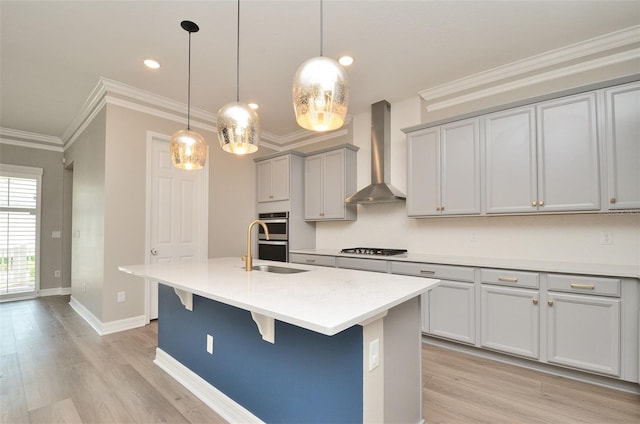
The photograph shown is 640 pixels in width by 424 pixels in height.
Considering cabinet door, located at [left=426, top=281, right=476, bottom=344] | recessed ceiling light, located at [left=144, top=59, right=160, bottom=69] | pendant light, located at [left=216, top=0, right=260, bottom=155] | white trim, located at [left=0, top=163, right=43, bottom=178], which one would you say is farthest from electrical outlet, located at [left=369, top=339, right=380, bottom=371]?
white trim, located at [left=0, top=163, right=43, bottom=178]

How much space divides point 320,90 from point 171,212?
3265 millimetres

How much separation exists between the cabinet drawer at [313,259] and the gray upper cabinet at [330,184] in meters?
0.63

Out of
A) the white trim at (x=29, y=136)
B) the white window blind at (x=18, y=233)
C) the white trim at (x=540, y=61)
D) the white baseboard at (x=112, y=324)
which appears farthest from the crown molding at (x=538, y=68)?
the white window blind at (x=18, y=233)

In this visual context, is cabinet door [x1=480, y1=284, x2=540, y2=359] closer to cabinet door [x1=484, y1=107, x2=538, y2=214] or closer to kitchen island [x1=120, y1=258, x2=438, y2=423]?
cabinet door [x1=484, y1=107, x2=538, y2=214]

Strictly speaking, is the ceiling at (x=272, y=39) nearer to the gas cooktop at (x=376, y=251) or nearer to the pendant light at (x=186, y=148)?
the pendant light at (x=186, y=148)

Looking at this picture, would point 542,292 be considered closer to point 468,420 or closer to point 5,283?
point 468,420

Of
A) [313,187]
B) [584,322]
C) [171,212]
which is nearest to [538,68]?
[584,322]

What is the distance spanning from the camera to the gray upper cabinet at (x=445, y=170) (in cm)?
→ 294

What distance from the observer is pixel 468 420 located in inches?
70.8

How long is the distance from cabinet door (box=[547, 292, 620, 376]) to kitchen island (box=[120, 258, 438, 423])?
1.34 m

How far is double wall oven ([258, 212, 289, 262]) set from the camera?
438 cm

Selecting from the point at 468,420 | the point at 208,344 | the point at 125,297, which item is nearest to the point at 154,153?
the point at 125,297

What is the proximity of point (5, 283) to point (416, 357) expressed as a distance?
6459 mm

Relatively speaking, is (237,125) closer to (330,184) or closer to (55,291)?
(330,184)
